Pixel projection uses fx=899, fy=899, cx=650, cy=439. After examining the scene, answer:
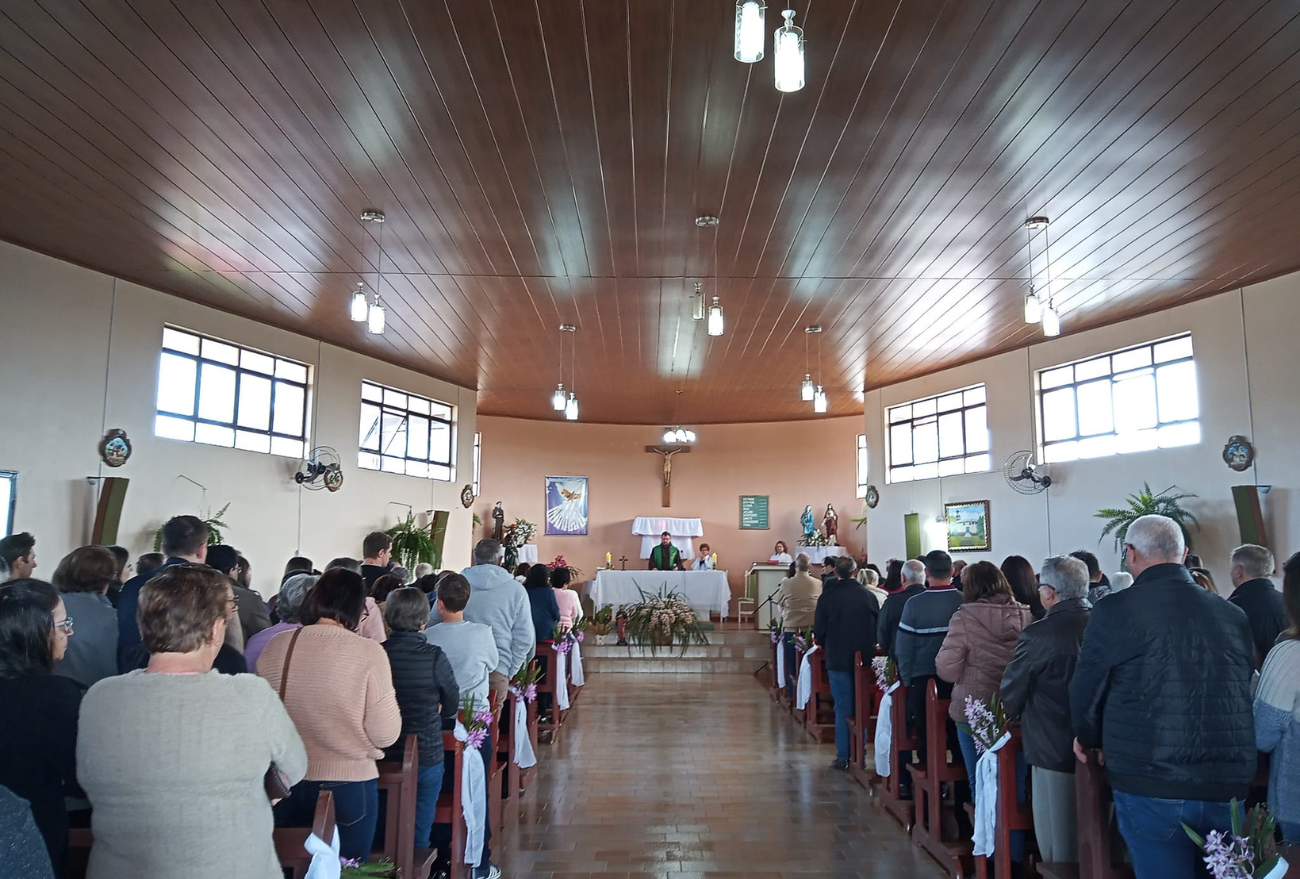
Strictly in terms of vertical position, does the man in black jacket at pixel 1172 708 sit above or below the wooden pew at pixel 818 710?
above

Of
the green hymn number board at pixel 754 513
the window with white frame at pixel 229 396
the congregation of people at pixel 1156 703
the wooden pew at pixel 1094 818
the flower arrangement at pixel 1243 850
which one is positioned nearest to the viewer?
the flower arrangement at pixel 1243 850

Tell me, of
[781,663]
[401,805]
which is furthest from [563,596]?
[401,805]

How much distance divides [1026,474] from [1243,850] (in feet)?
26.3

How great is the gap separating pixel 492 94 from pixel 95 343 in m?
4.71

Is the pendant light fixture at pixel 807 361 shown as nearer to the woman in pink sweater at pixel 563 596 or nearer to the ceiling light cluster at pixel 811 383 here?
the ceiling light cluster at pixel 811 383

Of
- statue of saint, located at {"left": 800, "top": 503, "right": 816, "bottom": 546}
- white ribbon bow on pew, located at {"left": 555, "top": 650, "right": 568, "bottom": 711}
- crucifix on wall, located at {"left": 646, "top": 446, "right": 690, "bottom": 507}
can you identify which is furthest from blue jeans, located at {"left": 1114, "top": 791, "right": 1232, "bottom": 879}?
crucifix on wall, located at {"left": 646, "top": 446, "right": 690, "bottom": 507}

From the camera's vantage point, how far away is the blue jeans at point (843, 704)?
20.1 ft

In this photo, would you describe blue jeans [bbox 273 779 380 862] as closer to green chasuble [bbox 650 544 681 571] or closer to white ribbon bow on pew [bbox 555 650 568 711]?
white ribbon bow on pew [bbox 555 650 568 711]

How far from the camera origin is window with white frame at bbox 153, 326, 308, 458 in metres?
8.15

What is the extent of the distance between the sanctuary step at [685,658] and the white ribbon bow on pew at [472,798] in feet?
22.8

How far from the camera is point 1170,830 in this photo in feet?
8.39

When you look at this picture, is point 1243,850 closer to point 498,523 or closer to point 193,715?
point 193,715

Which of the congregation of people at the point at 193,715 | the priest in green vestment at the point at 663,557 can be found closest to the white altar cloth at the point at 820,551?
the priest in green vestment at the point at 663,557

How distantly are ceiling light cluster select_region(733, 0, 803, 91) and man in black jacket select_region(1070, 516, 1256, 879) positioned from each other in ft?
5.87
